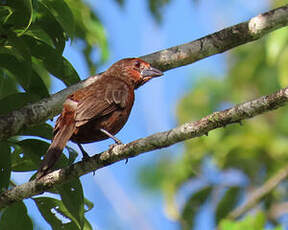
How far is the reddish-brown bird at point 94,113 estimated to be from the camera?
3758 millimetres

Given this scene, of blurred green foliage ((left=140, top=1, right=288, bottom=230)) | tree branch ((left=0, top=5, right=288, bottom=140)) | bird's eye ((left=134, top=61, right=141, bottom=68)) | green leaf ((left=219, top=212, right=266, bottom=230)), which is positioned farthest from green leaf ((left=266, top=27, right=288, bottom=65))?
green leaf ((left=219, top=212, right=266, bottom=230))

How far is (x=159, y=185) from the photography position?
944cm

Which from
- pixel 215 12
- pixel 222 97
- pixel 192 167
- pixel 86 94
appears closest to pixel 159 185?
pixel 222 97

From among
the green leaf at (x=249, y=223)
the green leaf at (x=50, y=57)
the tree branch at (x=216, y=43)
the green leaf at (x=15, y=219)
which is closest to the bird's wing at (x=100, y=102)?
the tree branch at (x=216, y=43)

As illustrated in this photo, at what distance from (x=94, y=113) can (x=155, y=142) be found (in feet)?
3.63

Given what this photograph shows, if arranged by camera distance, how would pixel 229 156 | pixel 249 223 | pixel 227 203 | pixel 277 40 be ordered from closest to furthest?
pixel 249 223, pixel 277 40, pixel 227 203, pixel 229 156

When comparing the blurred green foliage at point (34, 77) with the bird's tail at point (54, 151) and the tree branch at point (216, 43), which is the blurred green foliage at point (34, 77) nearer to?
the bird's tail at point (54, 151)

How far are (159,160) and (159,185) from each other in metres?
0.39

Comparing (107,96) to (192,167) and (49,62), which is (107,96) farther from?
(192,167)

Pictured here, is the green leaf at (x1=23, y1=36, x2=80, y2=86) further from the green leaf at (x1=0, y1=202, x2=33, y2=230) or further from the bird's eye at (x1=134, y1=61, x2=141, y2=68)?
the bird's eye at (x1=134, y1=61, x2=141, y2=68)

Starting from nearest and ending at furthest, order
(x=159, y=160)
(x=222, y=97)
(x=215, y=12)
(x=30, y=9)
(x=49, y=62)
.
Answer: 1. (x=30, y=9)
2. (x=49, y=62)
3. (x=222, y=97)
4. (x=159, y=160)
5. (x=215, y=12)

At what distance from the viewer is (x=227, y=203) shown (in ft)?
18.1

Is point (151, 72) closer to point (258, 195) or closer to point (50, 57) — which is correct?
point (50, 57)

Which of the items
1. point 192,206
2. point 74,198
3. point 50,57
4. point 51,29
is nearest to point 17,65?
point 50,57
